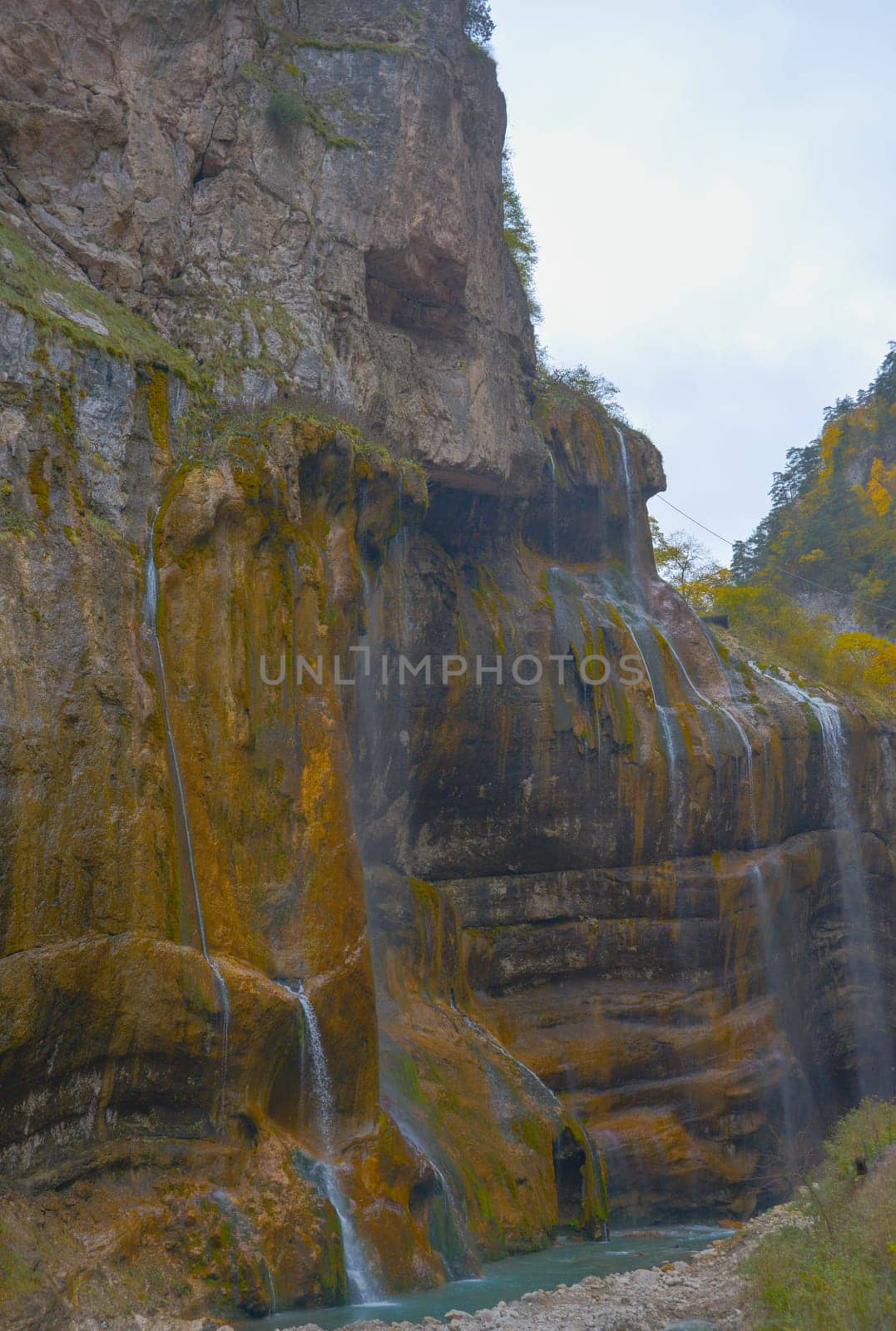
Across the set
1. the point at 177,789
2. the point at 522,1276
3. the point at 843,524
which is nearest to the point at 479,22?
the point at 177,789

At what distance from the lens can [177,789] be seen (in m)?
14.6

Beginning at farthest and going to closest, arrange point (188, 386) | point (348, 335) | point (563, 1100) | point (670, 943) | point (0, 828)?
point (670, 943) < point (563, 1100) < point (348, 335) < point (188, 386) < point (0, 828)

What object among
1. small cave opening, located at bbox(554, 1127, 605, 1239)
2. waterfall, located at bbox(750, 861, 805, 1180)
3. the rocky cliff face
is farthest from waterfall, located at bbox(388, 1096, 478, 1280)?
waterfall, located at bbox(750, 861, 805, 1180)

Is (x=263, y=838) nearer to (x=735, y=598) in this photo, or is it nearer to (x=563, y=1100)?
(x=563, y=1100)

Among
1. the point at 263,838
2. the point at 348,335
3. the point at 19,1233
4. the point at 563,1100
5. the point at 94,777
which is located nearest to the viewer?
the point at 19,1233

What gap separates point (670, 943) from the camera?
2675cm

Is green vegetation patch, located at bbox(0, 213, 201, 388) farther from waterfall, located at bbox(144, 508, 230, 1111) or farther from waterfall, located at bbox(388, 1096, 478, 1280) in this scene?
waterfall, located at bbox(388, 1096, 478, 1280)

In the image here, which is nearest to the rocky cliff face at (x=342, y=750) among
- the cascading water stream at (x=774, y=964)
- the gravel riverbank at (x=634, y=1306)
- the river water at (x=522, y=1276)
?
the cascading water stream at (x=774, y=964)

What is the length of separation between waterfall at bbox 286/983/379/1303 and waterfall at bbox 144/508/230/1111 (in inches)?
55.5

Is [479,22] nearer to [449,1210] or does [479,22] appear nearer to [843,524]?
[449,1210]

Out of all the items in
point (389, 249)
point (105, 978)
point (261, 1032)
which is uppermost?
point (389, 249)

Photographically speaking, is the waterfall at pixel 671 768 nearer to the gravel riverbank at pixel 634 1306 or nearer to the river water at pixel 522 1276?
the river water at pixel 522 1276

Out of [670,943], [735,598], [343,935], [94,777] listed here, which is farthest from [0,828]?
[735,598]

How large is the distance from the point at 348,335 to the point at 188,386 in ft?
19.5
